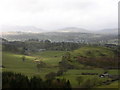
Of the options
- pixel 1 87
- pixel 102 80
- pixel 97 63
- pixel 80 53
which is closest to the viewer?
pixel 1 87

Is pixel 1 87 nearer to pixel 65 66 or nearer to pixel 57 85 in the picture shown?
pixel 57 85

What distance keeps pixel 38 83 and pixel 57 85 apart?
4234 millimetres

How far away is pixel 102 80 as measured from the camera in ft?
195

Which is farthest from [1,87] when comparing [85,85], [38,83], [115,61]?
[115,61]

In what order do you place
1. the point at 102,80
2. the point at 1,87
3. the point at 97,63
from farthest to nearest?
the point at 97,63 < the point at 102,80 < the point at 1,87

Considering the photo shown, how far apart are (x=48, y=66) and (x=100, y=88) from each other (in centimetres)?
3294

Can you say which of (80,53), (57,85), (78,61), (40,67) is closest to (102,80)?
(57,85)

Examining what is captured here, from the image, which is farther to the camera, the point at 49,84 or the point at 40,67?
the point at 40,67

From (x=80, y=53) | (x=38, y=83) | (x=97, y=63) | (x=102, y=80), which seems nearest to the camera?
(x=38, y=83)

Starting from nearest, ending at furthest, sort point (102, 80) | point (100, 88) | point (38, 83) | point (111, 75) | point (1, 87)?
point (1, 87), point (38, 83), point (100, 88), point (102, 80), point (111, 75)

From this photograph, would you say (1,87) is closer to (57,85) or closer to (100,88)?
(57,85)

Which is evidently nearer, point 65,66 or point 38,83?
point 38,83

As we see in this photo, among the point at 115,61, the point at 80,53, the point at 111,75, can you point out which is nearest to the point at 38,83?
the point at 111,75

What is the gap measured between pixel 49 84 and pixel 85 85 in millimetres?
9074
